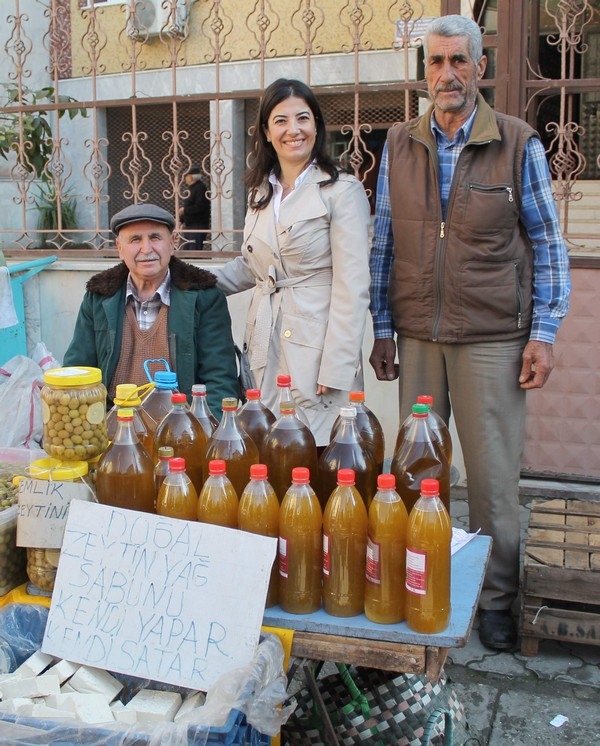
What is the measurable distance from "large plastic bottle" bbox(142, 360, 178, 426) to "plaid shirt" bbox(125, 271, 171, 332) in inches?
24.8

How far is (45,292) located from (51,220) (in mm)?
3845

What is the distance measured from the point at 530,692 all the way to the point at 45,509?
1.87m

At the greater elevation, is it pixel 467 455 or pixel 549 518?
pixel 467 455

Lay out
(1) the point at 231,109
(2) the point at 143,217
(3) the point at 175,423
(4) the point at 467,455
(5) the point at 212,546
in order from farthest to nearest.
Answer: (1) the point at 231,109, (4) the point at 467,455, (2) the point at 143,217, (3) the point at 175,423, (5) the point at 212,546

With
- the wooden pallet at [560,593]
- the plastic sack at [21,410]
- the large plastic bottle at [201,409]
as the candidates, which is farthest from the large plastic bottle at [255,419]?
the plastic sack at [21,410]

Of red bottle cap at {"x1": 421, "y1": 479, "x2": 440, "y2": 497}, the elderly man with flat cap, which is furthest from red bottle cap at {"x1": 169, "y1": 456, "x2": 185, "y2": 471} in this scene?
the elderly man with flat cap

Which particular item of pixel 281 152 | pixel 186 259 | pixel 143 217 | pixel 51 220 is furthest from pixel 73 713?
pixel 51 220

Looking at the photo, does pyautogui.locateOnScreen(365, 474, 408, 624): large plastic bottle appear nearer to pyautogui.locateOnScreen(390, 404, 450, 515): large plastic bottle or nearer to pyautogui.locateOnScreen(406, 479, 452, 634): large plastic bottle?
pyautogui.locateOnScreen(406, 479, 452, 634): large plastic bottle

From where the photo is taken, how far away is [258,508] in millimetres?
1775

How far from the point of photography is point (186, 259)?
15.9ft

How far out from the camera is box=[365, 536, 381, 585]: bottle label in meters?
1.73

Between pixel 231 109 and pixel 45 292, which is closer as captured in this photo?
pixel 45 292

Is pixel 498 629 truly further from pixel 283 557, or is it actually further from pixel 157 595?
pixel 157 595

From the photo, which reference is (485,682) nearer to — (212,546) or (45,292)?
(212,546)
